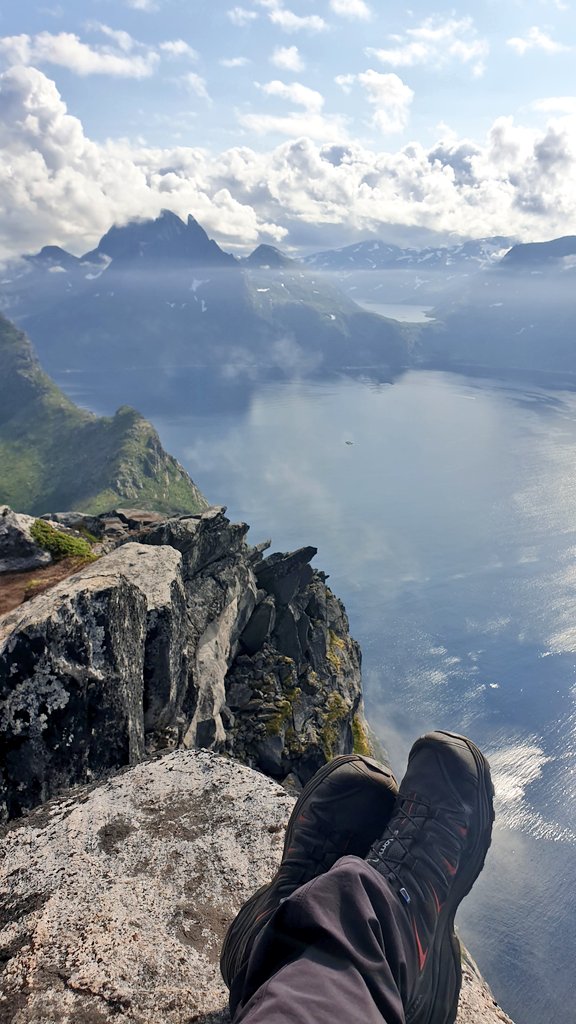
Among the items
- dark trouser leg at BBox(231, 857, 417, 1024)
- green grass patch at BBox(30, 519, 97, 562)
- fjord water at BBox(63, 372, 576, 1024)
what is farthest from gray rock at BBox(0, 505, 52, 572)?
fjord water at BBox(63, 372, 576, 1024)

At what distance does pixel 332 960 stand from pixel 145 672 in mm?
7435

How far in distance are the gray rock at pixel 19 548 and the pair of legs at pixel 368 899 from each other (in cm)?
984

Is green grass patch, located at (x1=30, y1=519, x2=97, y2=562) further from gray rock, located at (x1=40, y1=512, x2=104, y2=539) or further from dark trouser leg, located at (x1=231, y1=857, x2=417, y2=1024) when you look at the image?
dark trouser leg, located at (x1=231, y1=857, x2=417, y2=1024)

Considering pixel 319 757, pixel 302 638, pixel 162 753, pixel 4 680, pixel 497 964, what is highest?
pixel 4 680

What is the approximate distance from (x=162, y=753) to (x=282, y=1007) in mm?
5568

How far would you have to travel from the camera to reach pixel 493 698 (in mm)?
89062

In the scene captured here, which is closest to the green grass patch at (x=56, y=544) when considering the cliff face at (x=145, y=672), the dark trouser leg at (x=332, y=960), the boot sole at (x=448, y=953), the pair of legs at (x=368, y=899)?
the cliff face at (x=145, y=672)

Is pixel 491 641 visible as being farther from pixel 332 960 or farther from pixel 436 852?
pixel 332 960

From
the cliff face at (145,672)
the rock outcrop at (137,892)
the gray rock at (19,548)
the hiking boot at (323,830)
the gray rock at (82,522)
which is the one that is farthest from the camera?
the gray rock at (82,522)

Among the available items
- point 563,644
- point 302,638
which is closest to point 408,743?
point 563,644

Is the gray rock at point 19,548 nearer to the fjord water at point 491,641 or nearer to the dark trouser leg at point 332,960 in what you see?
the dark trouser leg at point 332,960

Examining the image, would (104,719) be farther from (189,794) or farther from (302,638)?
(302,638)

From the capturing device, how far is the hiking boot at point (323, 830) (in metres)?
5.18

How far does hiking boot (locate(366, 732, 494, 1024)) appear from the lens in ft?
17.7
